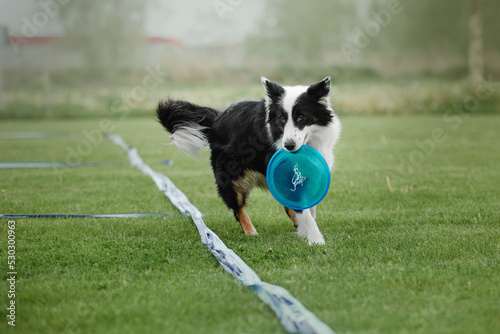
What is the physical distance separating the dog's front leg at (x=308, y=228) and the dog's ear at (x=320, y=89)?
96 centimetres

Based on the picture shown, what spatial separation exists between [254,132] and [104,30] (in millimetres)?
26402

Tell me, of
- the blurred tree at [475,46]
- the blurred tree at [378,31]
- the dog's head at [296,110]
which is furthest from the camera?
the blurred tree at [378,31]

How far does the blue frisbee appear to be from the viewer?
4156 mm

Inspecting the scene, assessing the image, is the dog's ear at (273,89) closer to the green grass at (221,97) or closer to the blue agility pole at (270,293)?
the blue agility pole at (270,293)

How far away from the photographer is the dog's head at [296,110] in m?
4.06

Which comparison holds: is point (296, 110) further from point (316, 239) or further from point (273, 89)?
point (316, 239)

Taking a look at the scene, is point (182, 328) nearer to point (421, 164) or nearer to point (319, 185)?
point (319, 185)

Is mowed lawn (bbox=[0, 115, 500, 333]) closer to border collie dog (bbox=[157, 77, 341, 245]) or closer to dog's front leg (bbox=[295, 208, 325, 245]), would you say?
dog's front leg (bbox=[295, 208, 325, 245])

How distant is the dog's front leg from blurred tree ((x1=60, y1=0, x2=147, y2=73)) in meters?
25.1

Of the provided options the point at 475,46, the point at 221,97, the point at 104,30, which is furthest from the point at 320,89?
the point at 104,30

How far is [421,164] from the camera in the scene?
27.8 feet

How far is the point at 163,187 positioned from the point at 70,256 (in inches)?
117

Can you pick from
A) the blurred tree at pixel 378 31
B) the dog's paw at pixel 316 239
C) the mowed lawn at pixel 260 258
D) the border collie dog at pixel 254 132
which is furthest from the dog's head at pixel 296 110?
the blurred tree at pixel 378 31

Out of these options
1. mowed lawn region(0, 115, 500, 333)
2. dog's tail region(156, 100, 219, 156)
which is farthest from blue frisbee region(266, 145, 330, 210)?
dog's tail region(156, 100, 219, 156)
